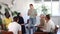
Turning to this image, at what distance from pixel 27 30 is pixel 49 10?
2.04 m

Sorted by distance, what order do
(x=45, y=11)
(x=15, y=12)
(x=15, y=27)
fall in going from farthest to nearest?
(x=45, y=11), (x=15, y=12), (x=15, y=27)

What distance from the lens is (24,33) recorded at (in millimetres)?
6816

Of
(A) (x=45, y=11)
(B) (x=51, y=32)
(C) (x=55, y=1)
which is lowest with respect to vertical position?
(B) (x=51, y=32)

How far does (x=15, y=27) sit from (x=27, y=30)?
2.77 metres

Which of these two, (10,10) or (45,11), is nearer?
(10,10)

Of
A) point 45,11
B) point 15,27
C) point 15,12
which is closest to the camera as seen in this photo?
point 15,27

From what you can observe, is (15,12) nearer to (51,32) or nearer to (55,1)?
(55,1)

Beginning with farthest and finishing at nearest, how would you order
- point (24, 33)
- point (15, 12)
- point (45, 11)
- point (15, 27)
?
point (45, 11) < point (15, 12) < point (24, 33) < point (15, 27)

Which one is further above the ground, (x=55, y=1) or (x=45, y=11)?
(x=55, y=1)

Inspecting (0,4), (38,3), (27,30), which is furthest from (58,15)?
(0,4)

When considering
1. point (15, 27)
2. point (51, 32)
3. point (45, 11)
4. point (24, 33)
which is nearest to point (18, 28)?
point (15, 27)

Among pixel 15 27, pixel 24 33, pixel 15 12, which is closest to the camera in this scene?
pixel 15 27

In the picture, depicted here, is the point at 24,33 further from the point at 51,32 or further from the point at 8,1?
the point at 51,32

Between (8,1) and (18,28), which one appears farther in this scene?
(8,1)
